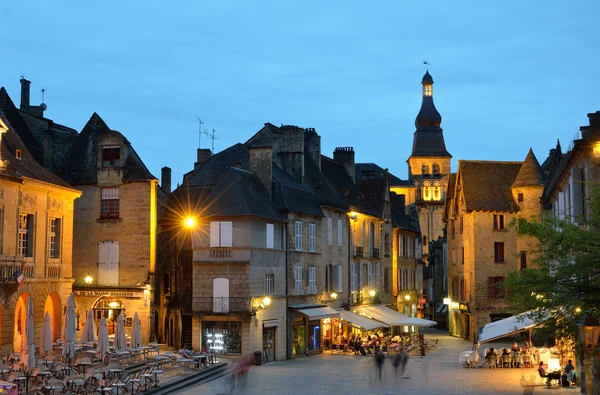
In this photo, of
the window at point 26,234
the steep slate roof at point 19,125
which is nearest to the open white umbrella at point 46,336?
the window at point 26,234

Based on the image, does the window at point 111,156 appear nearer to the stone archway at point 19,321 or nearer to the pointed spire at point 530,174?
the stone archway at point 19,321

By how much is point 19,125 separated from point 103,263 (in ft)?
24.9

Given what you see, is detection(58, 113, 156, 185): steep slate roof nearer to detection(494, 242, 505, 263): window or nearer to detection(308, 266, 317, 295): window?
detection(308, 266, 317, 295): window

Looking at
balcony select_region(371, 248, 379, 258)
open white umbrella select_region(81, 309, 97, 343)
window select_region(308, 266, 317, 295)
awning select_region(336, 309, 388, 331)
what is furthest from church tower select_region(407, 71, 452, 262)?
open white umbrella select_region(81, 309, 97, 343)

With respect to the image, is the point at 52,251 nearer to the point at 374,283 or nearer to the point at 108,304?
the point at 108,304

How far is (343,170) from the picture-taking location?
2163 inches

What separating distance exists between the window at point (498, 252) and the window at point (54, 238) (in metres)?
28.2

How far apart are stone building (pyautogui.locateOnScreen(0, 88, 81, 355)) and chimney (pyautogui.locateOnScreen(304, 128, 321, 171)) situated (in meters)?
16.8

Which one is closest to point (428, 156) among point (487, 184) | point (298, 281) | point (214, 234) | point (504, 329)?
point (487, 184)

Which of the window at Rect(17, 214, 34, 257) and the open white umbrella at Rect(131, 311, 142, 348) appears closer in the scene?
the window at Rect(17, 214, 34, 257)

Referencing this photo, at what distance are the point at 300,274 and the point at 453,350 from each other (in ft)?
33.8

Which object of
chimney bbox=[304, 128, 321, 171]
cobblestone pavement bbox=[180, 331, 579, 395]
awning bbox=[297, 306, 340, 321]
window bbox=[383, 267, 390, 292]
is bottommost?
cobblestone pavement bbox=[180, 331, 579, 395]

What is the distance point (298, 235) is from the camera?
42.0 m

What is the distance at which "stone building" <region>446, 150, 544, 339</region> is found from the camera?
52.3 metres
